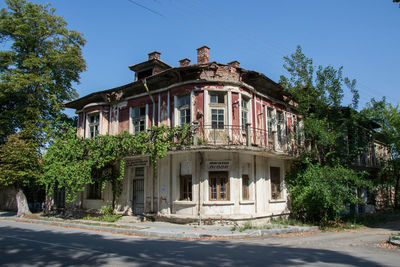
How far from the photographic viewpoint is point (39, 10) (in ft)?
73.5

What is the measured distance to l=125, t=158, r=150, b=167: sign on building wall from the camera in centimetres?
1707

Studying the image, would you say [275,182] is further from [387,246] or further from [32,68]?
[32,68]

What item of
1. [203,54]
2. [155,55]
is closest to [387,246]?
[203,54]

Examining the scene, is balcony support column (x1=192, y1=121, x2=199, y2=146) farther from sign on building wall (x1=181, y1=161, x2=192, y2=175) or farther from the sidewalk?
the sidewalk

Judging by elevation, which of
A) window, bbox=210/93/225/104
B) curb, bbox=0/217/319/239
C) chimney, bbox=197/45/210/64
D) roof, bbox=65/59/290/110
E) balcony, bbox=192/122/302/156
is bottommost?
curb, bbox=0/217/319/239

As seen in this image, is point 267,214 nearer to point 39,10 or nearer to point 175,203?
point 175,203

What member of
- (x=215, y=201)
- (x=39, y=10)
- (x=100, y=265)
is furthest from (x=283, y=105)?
(x=39, y=10)

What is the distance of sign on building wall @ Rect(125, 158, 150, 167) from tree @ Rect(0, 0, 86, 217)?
6049 mm

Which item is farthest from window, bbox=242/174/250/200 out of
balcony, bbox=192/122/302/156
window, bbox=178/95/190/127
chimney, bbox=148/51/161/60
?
chimney, bbox=148/51/161/60

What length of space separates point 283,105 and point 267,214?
757 centimetres

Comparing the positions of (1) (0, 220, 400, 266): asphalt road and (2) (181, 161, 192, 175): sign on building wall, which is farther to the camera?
(2) (181, 161, 192, 175): sign on building wall

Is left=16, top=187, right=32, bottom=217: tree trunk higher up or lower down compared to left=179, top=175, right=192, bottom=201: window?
lower down

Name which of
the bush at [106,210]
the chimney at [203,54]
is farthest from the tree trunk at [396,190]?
the bush at [106,210]

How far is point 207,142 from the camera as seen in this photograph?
48.5 ft
